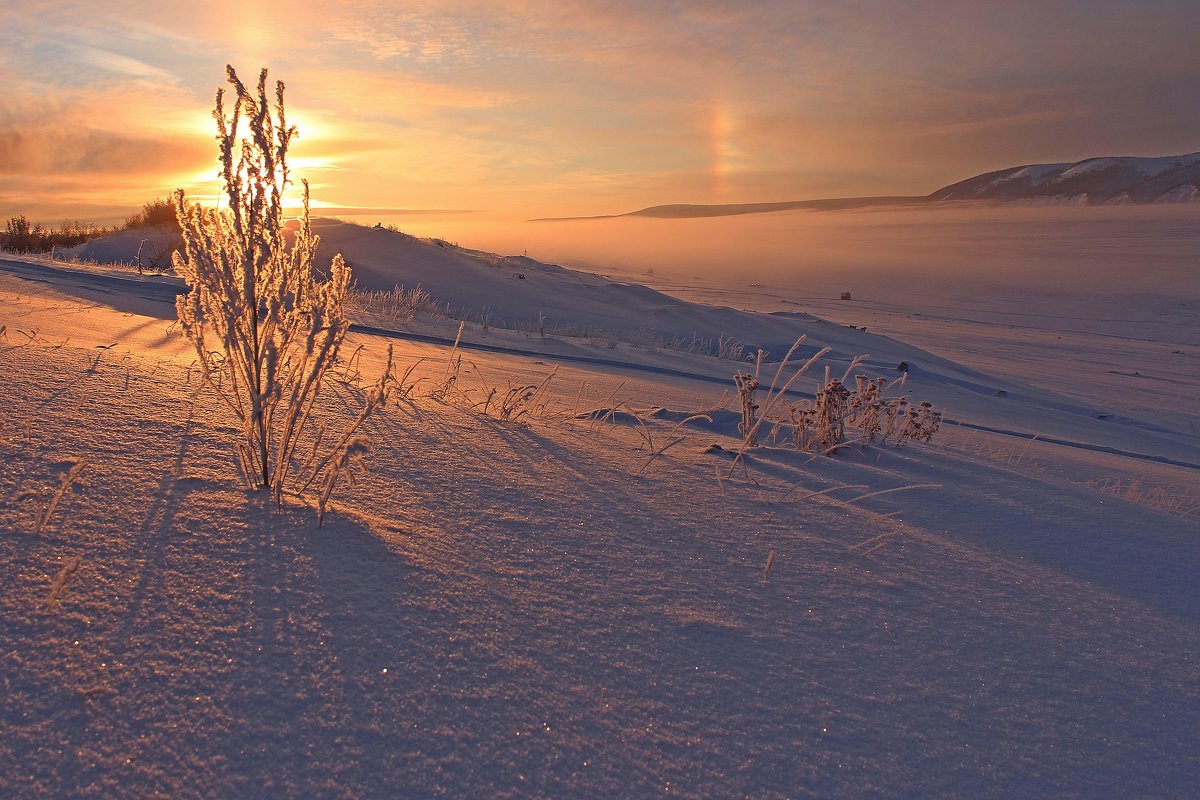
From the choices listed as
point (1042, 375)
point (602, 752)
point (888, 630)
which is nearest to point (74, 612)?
point (602, 752)

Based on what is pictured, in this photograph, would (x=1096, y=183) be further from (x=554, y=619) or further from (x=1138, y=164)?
(x=554, y=619)

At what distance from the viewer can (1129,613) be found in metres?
1.78

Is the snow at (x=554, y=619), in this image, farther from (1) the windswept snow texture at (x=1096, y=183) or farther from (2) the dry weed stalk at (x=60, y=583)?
(1) the windswept snow texture at (x=1096, y=183)

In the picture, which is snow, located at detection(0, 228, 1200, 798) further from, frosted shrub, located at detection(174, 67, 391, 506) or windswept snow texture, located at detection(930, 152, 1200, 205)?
windswept snow texture, located at detection(930, 152, 1200, 205)

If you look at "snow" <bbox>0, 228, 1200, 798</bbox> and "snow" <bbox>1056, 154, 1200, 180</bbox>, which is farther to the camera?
"snow" <bbox>1056, 154, 1200, 180</bbox>

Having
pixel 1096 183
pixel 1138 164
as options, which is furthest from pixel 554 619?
pixel 1138 164

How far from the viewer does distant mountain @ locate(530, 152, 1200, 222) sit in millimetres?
93250

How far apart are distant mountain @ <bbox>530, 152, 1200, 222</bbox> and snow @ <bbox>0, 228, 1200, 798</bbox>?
101 metres

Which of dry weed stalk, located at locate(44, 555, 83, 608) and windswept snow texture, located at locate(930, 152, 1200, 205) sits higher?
windswept snow texture, located at locate(930, 152, 1200, 205)

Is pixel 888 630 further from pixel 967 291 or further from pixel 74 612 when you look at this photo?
pixel 967 291

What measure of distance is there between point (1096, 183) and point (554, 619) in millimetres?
Result: 129100

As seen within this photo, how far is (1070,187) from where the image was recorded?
11094cm

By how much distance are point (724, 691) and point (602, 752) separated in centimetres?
26

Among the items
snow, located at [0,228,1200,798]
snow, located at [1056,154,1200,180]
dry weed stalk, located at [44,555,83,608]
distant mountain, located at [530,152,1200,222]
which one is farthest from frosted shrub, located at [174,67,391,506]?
snow, located at [1056,154,1200,180]
